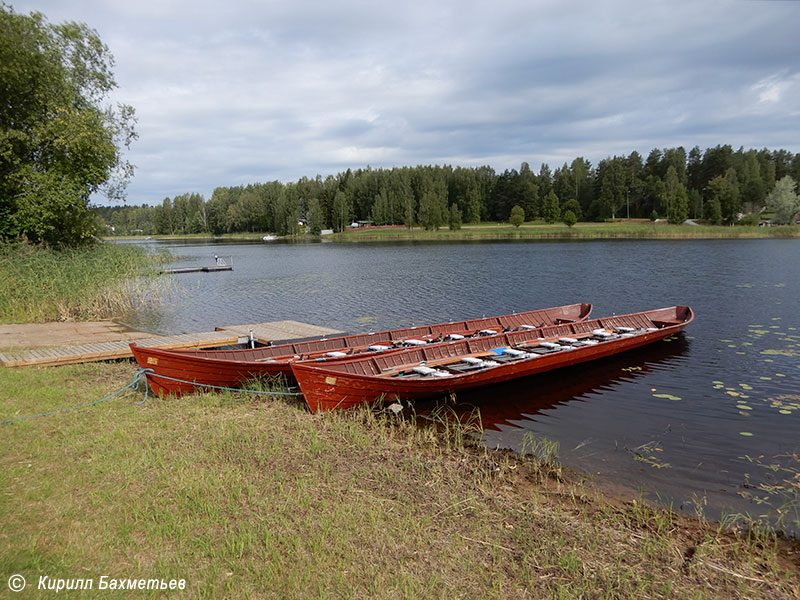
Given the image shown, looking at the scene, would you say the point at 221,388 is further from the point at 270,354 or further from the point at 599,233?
the point at 599,233

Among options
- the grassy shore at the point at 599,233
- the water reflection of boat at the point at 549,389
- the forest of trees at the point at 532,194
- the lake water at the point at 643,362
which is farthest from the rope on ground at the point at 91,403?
the forest of trees at the point at 532,194

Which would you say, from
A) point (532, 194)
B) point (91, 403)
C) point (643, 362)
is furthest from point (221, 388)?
point (532, 194)

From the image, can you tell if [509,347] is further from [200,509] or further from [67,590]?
[67,590]

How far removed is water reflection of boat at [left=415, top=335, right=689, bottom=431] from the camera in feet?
35.0

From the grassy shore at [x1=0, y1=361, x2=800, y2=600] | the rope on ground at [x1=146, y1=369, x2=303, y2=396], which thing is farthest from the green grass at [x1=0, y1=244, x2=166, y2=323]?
the grassy shore at [x1=0, y1=361, x2=800, y2=600]

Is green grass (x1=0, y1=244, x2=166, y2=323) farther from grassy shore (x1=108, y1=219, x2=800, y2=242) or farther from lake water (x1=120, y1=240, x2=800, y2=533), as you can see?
grassy shore (x1=108, y1=219, x2=800, y2=242)

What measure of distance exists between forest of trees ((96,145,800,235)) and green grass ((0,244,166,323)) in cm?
8162

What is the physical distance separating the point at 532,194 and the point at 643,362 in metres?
101

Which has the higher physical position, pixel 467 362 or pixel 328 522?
pixel 328 522

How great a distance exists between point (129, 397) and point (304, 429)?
393 cm

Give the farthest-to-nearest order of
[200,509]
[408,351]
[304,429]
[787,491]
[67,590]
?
[408,351]
[304,429]
[787,491]
[200,509]
[67,590]

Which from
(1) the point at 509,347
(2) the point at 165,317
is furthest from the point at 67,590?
(2) the point at 165,317

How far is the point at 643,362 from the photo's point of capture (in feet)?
48.9

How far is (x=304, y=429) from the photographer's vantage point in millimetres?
8117
